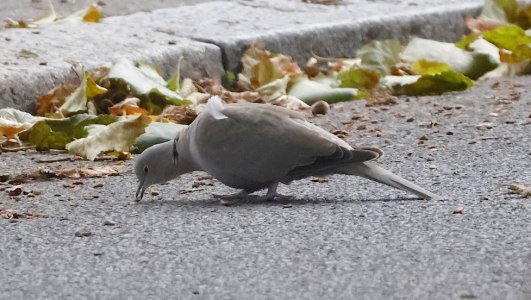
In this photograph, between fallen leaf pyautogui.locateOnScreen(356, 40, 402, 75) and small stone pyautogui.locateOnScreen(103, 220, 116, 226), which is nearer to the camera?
small stone pyautogui.locateOnScreen(103, 220, 116, 226)

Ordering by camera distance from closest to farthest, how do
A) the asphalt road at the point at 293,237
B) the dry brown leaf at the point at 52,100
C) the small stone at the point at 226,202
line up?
1. the asphalt road at the point at 293,237
2. the small stone at the point at 226,202
3. the dry brown leaf at the point at 52,100

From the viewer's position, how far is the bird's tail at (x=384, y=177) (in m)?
3.72

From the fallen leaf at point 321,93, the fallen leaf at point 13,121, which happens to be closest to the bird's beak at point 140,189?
the fallen leaf at point 13,121

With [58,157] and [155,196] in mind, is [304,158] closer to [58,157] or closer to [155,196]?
[155,196]

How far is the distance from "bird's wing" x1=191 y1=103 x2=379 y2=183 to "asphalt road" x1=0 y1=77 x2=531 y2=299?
117mm

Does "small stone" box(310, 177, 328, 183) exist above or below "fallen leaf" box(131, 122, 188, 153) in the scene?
above

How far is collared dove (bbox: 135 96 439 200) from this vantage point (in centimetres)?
371

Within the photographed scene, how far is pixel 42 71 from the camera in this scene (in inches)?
210

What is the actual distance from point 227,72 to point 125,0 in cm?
148

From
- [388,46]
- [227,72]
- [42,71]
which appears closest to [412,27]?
[388,46]

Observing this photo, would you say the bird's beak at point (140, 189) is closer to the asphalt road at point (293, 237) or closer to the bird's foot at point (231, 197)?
the asphalt road at point (293, 237)

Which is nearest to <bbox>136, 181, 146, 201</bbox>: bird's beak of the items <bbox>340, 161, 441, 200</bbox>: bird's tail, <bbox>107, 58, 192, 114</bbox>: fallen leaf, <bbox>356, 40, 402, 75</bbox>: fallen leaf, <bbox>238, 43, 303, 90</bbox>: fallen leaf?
<bbox>340, 161, 441, 200</bbox>: bird's tail

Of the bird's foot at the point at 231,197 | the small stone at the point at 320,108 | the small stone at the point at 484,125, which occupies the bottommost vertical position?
the small stone at the point at 320,108

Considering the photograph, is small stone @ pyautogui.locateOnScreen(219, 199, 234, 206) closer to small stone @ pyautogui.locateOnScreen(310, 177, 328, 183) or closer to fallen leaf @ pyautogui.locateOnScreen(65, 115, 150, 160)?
small stone @ pyautogui.locateOnScreen(310, 177, 328, 183)
